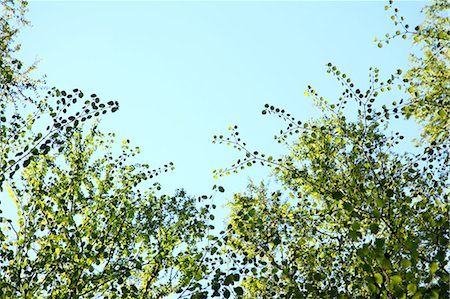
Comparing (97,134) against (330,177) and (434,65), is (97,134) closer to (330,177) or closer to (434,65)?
(330,177)

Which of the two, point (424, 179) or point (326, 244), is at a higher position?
point (424, 179)

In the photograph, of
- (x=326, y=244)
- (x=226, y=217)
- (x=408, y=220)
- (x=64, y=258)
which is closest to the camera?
(x=64, y=258)

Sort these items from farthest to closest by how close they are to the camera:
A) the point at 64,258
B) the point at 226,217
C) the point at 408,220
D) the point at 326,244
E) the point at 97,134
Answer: the point at 226,217 → the point at 97,134 → the point at 326,244 → the point at 408,220 → the point at 64,258

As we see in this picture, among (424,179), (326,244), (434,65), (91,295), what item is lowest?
(91,295)

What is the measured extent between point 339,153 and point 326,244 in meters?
1.86

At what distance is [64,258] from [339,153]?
545 cm

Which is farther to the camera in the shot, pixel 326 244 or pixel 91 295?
pixel 326 244

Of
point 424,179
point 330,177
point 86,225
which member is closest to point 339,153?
point 330,177

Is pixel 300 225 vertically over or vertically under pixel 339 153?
under

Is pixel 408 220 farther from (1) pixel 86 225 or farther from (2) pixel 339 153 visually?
(1) pixel 86 225

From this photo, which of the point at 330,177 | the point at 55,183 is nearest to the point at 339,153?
the point at 330,177

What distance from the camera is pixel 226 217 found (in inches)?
534

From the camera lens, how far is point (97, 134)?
29.3 feet

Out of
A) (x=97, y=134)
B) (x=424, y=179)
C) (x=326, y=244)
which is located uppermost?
(x=97, y=134)
